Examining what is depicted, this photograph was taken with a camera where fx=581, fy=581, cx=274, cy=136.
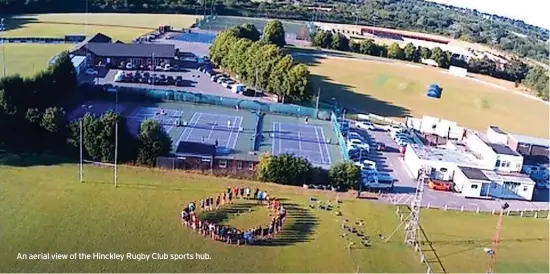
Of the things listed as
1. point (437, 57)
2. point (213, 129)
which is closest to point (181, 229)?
point (213, 129)

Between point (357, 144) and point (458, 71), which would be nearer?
point (357, 144)

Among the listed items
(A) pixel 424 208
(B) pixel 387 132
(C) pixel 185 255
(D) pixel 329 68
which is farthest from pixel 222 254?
(D) pixel 329 68

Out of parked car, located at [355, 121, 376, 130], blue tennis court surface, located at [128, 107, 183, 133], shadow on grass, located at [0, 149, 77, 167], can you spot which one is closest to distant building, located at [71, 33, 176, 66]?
blue tennis court surface, located at [128, 107, 183, 133]

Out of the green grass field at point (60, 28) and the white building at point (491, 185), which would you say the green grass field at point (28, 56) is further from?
the white building at point (491, 185)

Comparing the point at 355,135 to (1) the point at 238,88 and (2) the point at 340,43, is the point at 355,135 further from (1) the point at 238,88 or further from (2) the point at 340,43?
(2) the point at 340,43

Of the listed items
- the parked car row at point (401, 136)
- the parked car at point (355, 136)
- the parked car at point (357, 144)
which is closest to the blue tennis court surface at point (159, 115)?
the parked car at point (357, 144)

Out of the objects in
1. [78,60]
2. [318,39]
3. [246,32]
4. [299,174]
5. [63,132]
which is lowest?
[299,174]

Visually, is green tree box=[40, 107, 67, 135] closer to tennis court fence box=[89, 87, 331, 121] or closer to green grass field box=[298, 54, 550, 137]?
tennis court fence box=[89, 87, 331, 121]
